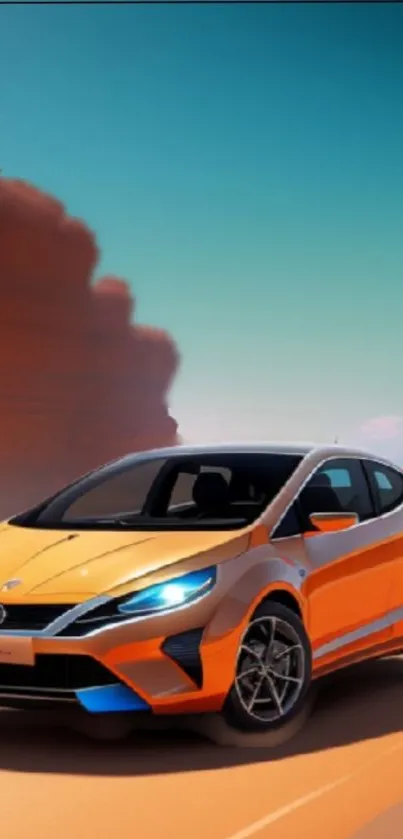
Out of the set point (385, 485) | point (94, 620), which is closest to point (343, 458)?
point (385, 485)

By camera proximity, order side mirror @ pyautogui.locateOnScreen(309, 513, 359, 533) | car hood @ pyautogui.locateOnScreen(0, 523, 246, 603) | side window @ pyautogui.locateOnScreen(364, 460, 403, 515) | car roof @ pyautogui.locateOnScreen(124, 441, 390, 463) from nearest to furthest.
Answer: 1. car hood @ pyautogui.locateOnScreen(0, 523, 246, 603)
2. side mirror @ pyautogui.locateOnScreen(309, 513, 359, 533)
3. car roof @ pyautogui.locateOnScreen(124, 441, 390, 463)
4. side window @ pyautogui.locateOnScreen(364, 460, 403, 515)

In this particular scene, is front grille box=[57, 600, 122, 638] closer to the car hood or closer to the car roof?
the car hood

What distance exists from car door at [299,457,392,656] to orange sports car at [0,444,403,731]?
1 centimetres

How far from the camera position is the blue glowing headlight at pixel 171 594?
6.21 meters

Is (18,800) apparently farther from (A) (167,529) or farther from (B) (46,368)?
(B) (46,368)

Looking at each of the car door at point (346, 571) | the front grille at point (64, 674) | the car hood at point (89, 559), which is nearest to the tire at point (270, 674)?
the car door at point (346, 571)

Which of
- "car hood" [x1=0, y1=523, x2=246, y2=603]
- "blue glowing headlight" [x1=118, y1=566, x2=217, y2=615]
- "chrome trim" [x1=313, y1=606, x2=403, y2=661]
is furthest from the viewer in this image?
"chrome trim" [x1=313, y1=606, x2=403, y2=661]

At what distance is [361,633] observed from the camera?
7598 millimetres

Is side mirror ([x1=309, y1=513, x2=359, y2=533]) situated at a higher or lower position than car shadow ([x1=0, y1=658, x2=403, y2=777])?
higher

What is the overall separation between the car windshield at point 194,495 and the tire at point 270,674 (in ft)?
1.82

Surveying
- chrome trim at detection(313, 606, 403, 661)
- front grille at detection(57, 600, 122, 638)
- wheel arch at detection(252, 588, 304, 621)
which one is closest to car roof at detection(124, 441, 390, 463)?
chrome trim at detection(313, 606, 403, 661)

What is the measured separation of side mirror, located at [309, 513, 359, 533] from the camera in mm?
6953

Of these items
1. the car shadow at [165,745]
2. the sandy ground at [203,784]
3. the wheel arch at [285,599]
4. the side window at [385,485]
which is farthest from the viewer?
the side window at [385,485]

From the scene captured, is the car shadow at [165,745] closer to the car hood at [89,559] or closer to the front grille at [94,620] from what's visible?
the front grille at [94,620]
